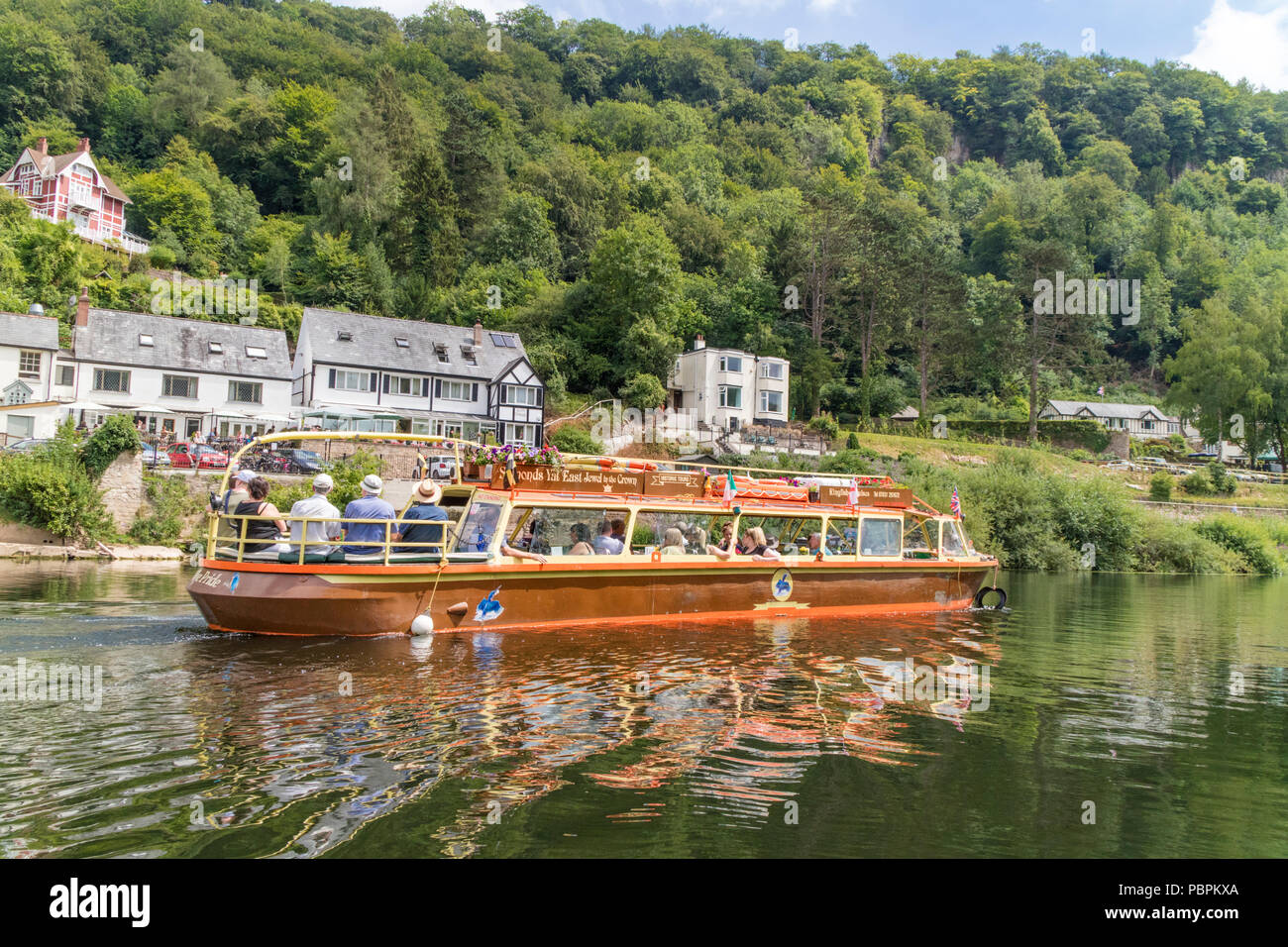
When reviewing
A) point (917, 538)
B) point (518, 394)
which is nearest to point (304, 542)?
point (917, 538)

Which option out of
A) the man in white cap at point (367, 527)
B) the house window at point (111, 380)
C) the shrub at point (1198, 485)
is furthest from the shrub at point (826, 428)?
the man in white cap at point (367, 527)

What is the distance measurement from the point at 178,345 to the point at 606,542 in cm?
4503

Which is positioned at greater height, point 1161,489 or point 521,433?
point 521,433

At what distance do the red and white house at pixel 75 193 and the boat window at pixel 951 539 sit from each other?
3165 inches

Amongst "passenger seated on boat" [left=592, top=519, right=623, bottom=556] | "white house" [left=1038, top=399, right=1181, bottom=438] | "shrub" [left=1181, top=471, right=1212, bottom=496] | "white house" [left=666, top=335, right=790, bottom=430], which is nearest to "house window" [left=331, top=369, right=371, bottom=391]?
"white house" [left=666, top=335, right=790, bottom=430]

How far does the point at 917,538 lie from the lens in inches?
898

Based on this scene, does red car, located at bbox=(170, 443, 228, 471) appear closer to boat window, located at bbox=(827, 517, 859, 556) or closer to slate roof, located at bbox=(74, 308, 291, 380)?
slate roof, located at bbox=(74, 308, 291, 380)

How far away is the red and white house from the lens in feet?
259

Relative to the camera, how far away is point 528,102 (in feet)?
400

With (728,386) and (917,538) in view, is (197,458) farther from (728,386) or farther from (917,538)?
(728,386)

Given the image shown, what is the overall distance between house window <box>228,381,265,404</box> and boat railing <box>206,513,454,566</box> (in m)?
42.1

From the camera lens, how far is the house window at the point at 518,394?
2356 inches
